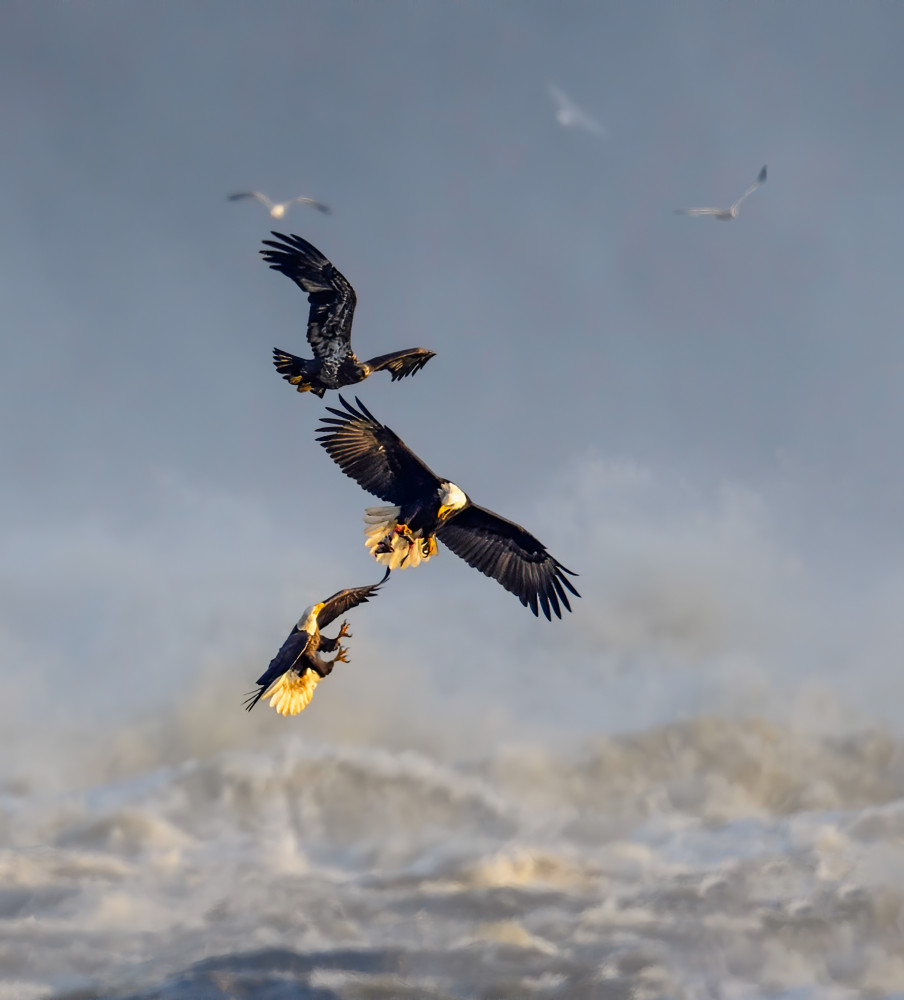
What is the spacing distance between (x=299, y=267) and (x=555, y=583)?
8.74 m

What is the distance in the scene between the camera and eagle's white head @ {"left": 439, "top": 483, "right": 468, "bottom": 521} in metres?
22.7

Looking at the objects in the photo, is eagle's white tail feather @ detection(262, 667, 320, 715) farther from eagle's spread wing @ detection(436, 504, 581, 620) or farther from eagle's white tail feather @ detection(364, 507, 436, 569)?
eagle's spread wing @ detection(436, 504, 581, 620)

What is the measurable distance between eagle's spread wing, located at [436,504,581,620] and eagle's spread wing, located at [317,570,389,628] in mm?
2802

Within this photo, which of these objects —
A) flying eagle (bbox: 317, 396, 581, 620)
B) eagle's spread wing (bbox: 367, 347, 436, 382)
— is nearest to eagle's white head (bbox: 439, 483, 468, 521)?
flying eagle (bbox: 317, 396, 581, 620)

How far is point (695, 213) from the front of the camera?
812 inches

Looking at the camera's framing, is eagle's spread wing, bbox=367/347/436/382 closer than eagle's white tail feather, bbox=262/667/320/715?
No

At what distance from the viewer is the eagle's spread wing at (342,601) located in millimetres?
21000

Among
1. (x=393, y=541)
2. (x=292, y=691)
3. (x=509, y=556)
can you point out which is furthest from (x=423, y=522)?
(x=292, y=691)

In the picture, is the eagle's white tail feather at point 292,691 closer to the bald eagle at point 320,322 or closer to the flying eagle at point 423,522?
the flying eagle at point 423,522

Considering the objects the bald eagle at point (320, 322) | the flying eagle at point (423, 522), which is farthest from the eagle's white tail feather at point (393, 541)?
the bald eagle at point (320, 322)

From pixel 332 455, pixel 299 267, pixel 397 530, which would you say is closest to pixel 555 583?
pixel 397 530

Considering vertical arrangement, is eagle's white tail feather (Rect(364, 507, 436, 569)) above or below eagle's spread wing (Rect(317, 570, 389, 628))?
above

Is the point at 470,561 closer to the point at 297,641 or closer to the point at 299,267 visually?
the point at 297,641

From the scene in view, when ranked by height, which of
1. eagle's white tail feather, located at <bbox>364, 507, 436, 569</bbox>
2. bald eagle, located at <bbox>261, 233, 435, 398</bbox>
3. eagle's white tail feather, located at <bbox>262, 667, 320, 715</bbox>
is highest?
bald eagle, located at <bbox>261, 233, 435, 398</bbox>
